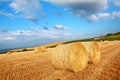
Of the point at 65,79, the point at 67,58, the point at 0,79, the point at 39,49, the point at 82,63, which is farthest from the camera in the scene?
the point at 39,49

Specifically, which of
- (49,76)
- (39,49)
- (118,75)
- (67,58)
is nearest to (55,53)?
(67,58)

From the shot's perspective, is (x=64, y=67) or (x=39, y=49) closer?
(x=64, y=67)

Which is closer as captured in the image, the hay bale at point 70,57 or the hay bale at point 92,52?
the hay bale at point 70,57

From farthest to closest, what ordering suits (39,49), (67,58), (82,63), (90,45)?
(39,49), (90,45), (82,63), (67,58)

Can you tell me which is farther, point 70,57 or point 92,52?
point 92,52

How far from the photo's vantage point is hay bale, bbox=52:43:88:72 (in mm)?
11547

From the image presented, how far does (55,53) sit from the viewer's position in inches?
492

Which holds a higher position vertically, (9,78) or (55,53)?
(55,53)

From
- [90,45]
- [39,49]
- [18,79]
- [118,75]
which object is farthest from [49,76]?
[39,49]

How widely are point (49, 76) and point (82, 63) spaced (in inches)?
107

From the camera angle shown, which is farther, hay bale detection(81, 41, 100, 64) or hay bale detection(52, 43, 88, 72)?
hay bale detection(81, 41, 100, 64)

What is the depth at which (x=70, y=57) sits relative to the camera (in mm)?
11562

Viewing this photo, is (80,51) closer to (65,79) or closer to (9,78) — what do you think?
(65,79)

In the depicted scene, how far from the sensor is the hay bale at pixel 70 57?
1155 cm
